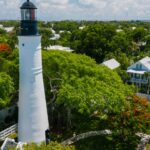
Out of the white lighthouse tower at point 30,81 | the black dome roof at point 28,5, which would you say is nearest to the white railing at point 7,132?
the white lighthouse tower at point 30,81

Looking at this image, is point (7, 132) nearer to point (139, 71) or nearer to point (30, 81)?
point (30, 81)

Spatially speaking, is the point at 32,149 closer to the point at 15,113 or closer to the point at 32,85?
the point at 32,85

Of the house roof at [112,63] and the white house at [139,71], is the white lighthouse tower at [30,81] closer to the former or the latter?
the white house at [139,71]

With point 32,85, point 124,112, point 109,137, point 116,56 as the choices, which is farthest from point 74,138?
point 116,56

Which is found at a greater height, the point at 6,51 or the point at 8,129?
the point at 6,51

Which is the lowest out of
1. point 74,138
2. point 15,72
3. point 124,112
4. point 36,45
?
point 74,138

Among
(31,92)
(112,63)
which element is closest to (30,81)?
(31,92)

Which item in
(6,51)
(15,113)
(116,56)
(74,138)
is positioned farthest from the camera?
(116,56)
